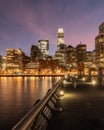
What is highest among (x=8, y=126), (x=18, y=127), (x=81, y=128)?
(x=18, y=127)

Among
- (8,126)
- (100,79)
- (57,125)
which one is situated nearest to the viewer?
(57,125)

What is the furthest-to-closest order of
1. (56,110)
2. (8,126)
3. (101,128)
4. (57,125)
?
(8,126)
(56,110)
(57,125)
(101,128)

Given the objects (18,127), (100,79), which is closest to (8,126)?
(18,127)

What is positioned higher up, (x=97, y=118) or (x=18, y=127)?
(x=18, y=127)

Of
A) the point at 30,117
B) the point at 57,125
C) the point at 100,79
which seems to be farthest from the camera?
the point at 100,79

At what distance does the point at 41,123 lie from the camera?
875 cm

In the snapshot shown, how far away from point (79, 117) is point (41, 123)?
260 cm

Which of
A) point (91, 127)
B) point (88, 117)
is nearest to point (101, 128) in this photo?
point (91, 127)

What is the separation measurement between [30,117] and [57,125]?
3.18 metres

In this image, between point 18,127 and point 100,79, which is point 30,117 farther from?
point 100,79

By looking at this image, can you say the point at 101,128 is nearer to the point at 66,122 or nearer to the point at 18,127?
the point at 66,122

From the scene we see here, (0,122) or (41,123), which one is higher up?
(41,123)

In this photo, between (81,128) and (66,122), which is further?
(66,122)

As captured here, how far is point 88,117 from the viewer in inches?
430
